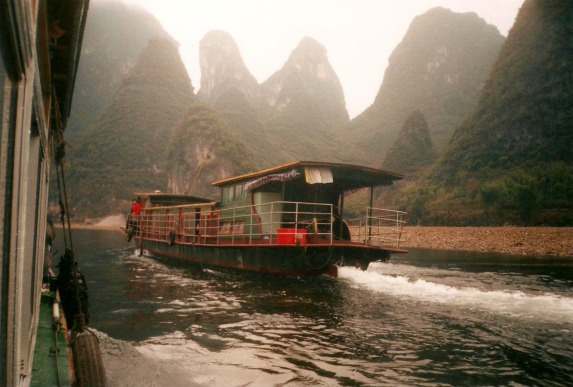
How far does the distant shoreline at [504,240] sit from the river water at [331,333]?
19.9 m

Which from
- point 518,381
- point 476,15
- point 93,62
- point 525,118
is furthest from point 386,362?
point 476,15

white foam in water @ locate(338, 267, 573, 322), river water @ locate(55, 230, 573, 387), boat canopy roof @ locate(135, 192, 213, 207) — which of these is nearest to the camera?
river water @ locate(55, 230, 573, 387)

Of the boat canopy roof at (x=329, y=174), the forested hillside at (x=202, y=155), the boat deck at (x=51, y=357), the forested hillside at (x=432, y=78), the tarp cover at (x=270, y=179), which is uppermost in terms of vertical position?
the forested hillside at (x=432, y=78)

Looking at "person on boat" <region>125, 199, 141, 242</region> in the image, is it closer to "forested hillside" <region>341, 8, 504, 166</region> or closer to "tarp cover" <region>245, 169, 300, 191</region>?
"tarp cover" <region>245, 169, 300, 191</region>

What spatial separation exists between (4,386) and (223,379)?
12.5 ft

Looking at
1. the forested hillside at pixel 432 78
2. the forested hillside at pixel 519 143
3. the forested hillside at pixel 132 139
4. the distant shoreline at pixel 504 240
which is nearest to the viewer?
the distant shoreline at pixel 504 240

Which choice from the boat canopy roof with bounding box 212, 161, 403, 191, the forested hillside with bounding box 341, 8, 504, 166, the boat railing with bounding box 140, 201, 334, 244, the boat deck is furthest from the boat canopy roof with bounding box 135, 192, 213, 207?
the forested hillside with bounding box 341, 8, 504, 166

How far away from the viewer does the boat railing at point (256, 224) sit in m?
12.6

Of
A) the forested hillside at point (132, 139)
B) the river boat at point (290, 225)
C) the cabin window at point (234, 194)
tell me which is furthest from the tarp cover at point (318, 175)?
the forested hillside at point (132, 139)

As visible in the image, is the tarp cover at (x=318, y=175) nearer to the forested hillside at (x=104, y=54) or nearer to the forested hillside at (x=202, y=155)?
the forested hillside at (x=202, y=155)

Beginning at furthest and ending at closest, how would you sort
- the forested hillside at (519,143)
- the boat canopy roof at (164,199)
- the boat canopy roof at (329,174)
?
the forested hillside at (519,143), the boat canopy roof at (164,199), the boat canopy roof at (329,174)

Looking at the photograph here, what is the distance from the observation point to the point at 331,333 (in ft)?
24.0

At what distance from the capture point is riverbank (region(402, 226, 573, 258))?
30516mm

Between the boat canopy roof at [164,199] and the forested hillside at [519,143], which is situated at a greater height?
the forested hillside at [519,143]
